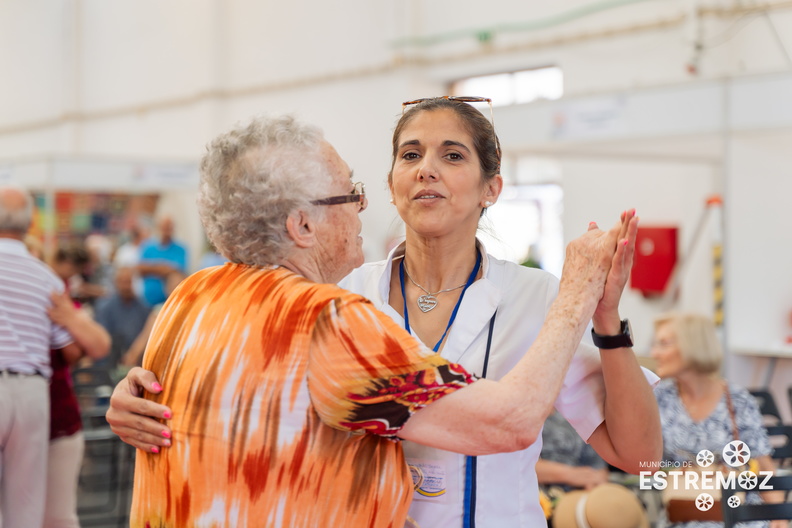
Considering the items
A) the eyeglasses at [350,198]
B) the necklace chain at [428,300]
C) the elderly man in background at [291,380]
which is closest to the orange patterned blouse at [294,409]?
the elderly man in background at [291,380]

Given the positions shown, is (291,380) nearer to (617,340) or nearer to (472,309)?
(472,309)

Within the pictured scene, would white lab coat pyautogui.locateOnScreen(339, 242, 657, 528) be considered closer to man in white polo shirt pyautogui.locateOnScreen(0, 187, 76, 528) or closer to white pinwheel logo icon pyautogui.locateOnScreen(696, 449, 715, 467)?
man in white polo shirt pyautogui.locateOnScreen(0, 187, 76, 528)

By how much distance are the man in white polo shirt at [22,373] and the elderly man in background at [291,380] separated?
1894mm

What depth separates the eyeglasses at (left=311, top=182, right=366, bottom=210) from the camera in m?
1.46

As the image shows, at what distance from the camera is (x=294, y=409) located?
132 cm

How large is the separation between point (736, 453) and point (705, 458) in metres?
0.13

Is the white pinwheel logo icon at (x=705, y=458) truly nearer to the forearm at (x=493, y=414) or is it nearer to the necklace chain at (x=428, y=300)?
the necklace chain at (x=428, y=300)

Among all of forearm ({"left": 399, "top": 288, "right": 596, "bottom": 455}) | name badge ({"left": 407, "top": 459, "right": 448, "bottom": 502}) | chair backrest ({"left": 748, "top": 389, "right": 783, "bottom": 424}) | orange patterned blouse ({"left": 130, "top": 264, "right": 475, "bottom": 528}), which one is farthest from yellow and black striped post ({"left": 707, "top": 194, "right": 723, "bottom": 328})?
orange patterned blouse ({"left": 130, "top": 264, "right": 475, "bottom": 528})

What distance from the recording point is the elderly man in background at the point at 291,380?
1308 millimetres

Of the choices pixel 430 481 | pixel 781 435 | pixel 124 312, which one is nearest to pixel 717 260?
pixel 781 435

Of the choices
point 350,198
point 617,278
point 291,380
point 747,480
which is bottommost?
point 747,480

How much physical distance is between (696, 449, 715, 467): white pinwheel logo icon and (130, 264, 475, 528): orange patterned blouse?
2564mm

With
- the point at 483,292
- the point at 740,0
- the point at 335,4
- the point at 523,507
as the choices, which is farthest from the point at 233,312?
the point at 335,4

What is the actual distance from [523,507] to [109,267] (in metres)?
10.4
